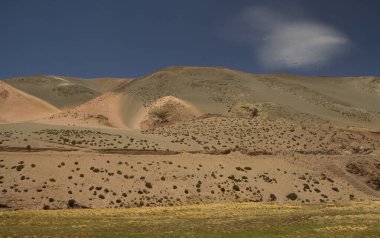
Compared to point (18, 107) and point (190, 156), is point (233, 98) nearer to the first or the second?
point (190, 156)

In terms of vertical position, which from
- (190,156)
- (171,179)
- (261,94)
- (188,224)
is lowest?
(188,224)

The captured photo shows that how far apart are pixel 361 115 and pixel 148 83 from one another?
5881 cm

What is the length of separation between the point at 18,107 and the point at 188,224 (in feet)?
394

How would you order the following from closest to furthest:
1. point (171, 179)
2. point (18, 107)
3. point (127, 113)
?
point (171, 179) < point (127, 113) < point (18, 107)

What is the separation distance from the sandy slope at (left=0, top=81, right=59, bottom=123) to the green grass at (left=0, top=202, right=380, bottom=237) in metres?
100

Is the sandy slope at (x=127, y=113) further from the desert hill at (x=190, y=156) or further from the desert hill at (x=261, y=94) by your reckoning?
the desert hill at (x=261, y=94)

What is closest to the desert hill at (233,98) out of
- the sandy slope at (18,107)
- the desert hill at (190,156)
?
the desert hill at (190,156)

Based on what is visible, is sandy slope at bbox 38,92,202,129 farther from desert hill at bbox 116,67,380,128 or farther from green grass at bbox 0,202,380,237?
green grass at bbox 0,202,380,237

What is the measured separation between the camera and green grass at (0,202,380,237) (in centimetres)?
2730

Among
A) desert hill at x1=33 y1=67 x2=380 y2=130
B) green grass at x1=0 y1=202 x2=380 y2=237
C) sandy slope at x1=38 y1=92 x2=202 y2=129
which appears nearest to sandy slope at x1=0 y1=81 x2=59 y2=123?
desert hill at x1=33 y1=67 x2=380 y2=130

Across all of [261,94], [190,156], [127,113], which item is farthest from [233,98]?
[190,156]

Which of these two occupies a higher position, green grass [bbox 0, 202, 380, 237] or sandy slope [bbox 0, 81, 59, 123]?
sandy slope [bbox 0, 81, 59, 123]

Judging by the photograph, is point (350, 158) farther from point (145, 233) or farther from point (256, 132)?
point (145, 233)

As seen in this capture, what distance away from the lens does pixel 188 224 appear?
3259 cm
